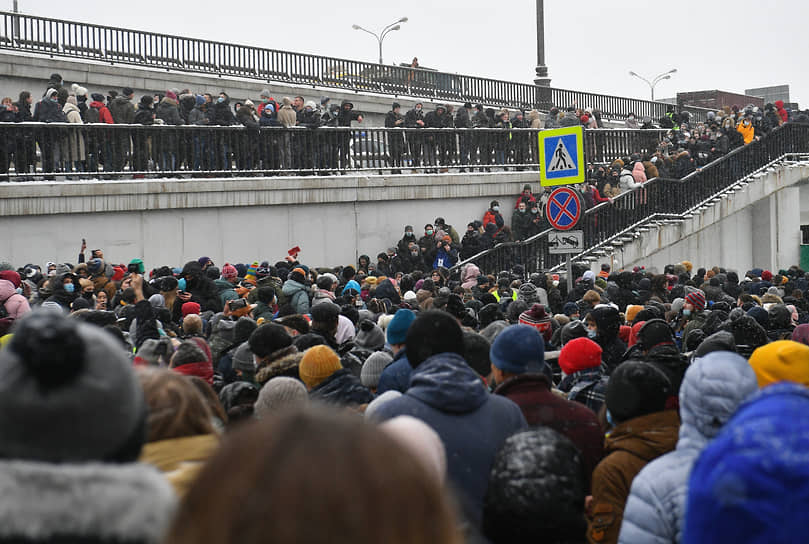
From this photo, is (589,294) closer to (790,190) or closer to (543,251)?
(543,251)

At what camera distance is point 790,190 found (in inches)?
1310

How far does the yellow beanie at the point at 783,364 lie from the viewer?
433 centimetres

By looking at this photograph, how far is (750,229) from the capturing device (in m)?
33.2

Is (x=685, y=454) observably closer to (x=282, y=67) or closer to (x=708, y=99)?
(x=282, y=67)

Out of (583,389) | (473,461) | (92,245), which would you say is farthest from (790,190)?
(473,461)

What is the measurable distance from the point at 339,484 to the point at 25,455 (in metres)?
0.92

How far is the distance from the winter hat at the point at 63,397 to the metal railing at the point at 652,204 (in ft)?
58.4

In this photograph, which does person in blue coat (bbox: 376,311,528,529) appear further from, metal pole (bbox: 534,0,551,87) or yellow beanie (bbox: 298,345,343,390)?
metal pole (bbox: 534,0,551,87)

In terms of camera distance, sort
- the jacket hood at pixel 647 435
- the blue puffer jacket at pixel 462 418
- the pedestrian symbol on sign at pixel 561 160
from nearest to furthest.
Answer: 1. the blue puffer jacket at pixel 462 418
2. the jacket hood at pixel 647 435
3. the pedestrian symbol on sign at pixel 561 160

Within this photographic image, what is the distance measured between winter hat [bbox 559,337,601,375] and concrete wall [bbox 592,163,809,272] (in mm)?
19929

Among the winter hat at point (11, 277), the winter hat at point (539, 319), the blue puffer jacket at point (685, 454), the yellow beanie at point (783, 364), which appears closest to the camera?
the blue puffer jacket at point (685, 454)

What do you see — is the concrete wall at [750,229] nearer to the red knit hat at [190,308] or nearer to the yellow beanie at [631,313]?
the yellow beanie at [631,313]

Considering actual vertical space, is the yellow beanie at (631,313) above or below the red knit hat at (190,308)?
below

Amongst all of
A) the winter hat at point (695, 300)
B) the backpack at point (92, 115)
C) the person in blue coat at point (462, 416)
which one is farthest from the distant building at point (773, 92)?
the person in blue coat at point (462, 416)
